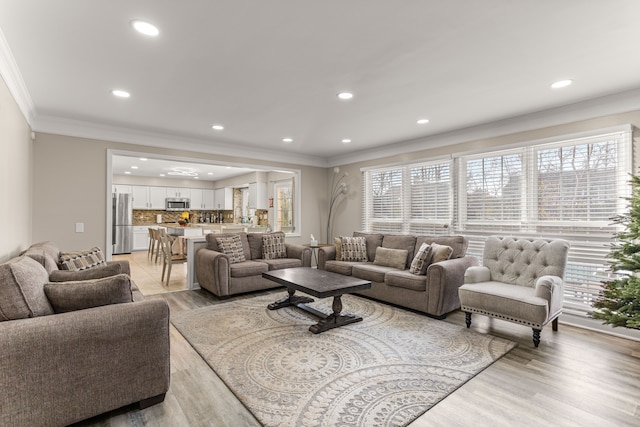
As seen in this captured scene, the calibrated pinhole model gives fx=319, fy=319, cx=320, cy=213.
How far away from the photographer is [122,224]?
9.42 metres

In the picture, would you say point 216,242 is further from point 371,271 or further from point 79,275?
point 79,275

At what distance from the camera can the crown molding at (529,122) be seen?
3318 millimetres

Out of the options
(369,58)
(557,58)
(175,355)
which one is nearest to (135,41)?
(369,58)

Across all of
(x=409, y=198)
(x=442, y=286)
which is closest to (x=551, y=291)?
(x=442, y=286)

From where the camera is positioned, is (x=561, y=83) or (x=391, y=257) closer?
(x=561, y=83)

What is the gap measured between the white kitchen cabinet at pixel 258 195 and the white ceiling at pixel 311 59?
15.5 ft

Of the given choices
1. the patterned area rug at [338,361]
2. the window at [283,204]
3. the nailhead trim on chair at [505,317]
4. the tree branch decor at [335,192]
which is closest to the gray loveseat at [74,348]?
the patterned area rug at [338,361]

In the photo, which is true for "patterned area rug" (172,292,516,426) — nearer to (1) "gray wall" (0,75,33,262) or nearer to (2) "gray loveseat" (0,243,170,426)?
(2) "gray loveseat" (0,243,170,426)

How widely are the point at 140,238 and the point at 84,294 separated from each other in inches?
364

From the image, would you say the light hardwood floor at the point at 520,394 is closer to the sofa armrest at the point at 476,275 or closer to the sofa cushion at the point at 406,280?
the sofa armrest at the point at 476,275

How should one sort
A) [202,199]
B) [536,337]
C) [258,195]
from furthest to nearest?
1. [202,199]
2. [258,195]
3. [536,337]

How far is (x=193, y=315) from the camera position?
12.5 feet

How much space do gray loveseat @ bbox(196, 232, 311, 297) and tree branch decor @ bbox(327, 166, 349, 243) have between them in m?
1.56

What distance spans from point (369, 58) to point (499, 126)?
264 cm
